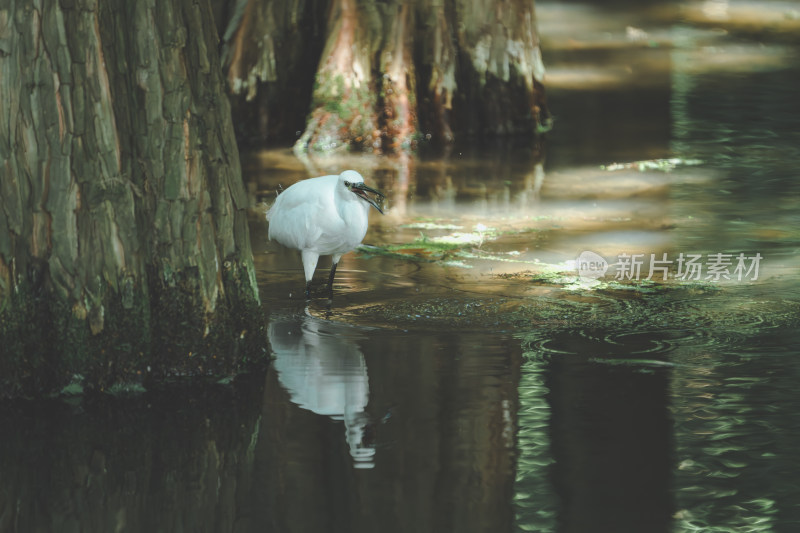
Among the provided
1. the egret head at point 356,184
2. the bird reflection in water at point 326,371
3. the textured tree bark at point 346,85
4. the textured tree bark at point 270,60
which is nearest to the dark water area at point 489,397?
the bird reflection in water at point 326,371

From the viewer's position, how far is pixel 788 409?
20.9 feet

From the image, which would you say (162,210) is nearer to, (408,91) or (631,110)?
(408,91)

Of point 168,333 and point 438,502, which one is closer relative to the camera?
point 438,502

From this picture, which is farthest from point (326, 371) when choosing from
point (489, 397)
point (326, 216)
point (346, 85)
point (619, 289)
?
point (346, 85)

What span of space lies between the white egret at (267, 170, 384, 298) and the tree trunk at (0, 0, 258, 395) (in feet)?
5.65

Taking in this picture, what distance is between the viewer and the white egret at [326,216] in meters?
8.35

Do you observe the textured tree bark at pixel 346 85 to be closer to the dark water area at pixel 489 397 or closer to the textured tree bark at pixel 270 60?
the textured tree bark at pixel 270 60

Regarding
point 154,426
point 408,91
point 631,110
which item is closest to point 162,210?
point 154,426

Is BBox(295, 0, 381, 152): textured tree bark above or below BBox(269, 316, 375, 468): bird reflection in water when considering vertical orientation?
above

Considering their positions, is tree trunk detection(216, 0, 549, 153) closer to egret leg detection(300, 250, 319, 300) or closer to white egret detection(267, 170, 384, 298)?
white egret detection(267, 170, 384, 298)

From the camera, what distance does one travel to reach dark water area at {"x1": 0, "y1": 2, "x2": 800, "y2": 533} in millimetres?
5355

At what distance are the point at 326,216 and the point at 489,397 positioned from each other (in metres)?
2.20

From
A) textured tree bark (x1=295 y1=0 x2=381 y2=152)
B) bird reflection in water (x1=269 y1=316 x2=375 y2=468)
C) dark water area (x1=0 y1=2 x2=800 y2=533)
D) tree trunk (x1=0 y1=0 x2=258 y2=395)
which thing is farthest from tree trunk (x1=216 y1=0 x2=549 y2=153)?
tree trunk (x1=0 y1=0 x2=258 y2=395)

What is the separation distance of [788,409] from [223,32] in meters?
9.56
